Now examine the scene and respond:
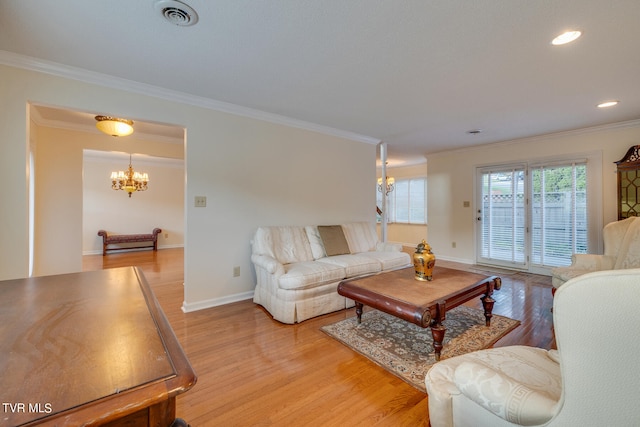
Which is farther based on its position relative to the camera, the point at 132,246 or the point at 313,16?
the point at 132,246

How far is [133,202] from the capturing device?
7.60 metres

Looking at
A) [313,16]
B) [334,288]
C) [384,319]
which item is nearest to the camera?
[313,16]

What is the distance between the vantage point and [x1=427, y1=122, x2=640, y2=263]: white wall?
3910 millimetres

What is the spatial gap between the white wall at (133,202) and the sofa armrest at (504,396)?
27.4 feet

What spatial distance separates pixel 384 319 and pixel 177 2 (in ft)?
9.89

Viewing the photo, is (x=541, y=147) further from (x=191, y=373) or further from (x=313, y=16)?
(x=191, y=373)

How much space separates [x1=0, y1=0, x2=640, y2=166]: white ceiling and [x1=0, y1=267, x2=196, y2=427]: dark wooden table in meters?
1.72

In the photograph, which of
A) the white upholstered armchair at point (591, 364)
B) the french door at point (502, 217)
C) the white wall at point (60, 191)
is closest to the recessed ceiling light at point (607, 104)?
the french door at point (502, 217)

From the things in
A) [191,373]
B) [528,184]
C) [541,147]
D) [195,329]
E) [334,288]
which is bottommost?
[195,329]

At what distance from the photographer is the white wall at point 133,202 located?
→ 702 cm

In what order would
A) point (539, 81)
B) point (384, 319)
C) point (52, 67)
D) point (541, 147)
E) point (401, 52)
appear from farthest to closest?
point (541, 147)
point (384, 319)
point (539, 81)
point (52, 67)
point (401, 52)

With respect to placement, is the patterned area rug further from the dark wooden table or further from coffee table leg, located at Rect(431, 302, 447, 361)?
the dark wooden table

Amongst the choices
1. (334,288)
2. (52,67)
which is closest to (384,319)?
(334,288)

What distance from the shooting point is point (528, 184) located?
4.69m
